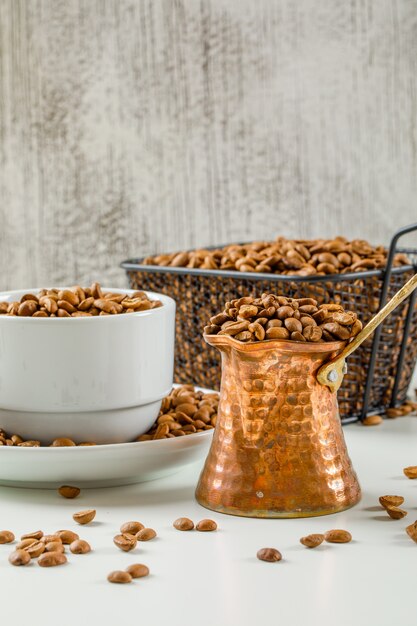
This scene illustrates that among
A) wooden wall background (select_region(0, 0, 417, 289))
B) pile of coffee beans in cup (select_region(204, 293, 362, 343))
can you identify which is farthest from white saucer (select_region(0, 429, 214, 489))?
wooden wall background (select_region(0, 0, 417, 289))

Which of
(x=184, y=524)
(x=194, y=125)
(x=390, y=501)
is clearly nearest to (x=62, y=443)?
(x=184, y=524)

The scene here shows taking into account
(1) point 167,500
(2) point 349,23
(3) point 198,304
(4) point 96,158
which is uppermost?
(2) point 349,23

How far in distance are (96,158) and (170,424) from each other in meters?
1.48

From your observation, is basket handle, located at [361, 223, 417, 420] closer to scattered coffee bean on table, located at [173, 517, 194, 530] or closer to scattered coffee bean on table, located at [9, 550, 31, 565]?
scattered coffee bean on table, located at [173, 517, 194, 530]

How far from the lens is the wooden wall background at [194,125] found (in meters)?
2.11

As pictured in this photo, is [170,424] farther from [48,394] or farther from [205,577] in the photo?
[205,577]

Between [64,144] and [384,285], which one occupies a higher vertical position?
[64,144]

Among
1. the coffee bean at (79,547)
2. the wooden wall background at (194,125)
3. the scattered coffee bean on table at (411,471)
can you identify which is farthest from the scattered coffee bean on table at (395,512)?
the wooden wall background at (194,125)

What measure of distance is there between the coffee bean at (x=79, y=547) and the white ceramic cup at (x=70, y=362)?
170mm

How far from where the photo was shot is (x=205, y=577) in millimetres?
582

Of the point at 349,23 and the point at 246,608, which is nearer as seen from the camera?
the point at 246,608

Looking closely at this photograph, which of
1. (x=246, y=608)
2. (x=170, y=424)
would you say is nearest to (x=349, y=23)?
(x=170, y=424)

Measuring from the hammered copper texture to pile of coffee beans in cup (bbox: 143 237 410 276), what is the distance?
298 millimetres

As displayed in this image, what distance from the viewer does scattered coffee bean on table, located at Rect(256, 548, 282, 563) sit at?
604 millimetres
